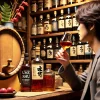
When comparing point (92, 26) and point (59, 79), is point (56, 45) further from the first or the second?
point (92, 26)

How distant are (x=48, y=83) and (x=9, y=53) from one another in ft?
0.89

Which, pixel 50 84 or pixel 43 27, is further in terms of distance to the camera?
pixel 43 27

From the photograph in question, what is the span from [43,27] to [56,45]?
Result: 0.30 metres

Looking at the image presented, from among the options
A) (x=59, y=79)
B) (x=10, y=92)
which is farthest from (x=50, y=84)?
(x=10, y=92)

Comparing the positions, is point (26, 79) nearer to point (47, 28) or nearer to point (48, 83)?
point (48, 83)

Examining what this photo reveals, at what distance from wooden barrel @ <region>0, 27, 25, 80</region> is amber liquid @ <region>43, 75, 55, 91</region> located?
0.55 feet

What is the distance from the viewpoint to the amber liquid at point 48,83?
49.7 inches

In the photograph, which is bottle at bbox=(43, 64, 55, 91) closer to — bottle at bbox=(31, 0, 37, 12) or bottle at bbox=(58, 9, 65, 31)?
bottle at bbox=(58, 9, 65, 31)

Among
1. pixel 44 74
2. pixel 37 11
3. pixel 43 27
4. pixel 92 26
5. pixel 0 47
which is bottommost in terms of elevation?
pixel 44 74

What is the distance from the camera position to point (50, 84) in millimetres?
1266

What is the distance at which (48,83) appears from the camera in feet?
4.18

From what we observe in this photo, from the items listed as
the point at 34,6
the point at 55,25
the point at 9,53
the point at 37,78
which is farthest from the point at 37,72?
the point at 34,6

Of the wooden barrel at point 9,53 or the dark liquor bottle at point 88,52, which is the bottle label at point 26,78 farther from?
the dark liquor bottle at point 88,52

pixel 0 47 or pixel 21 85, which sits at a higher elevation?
pixel 0 47
